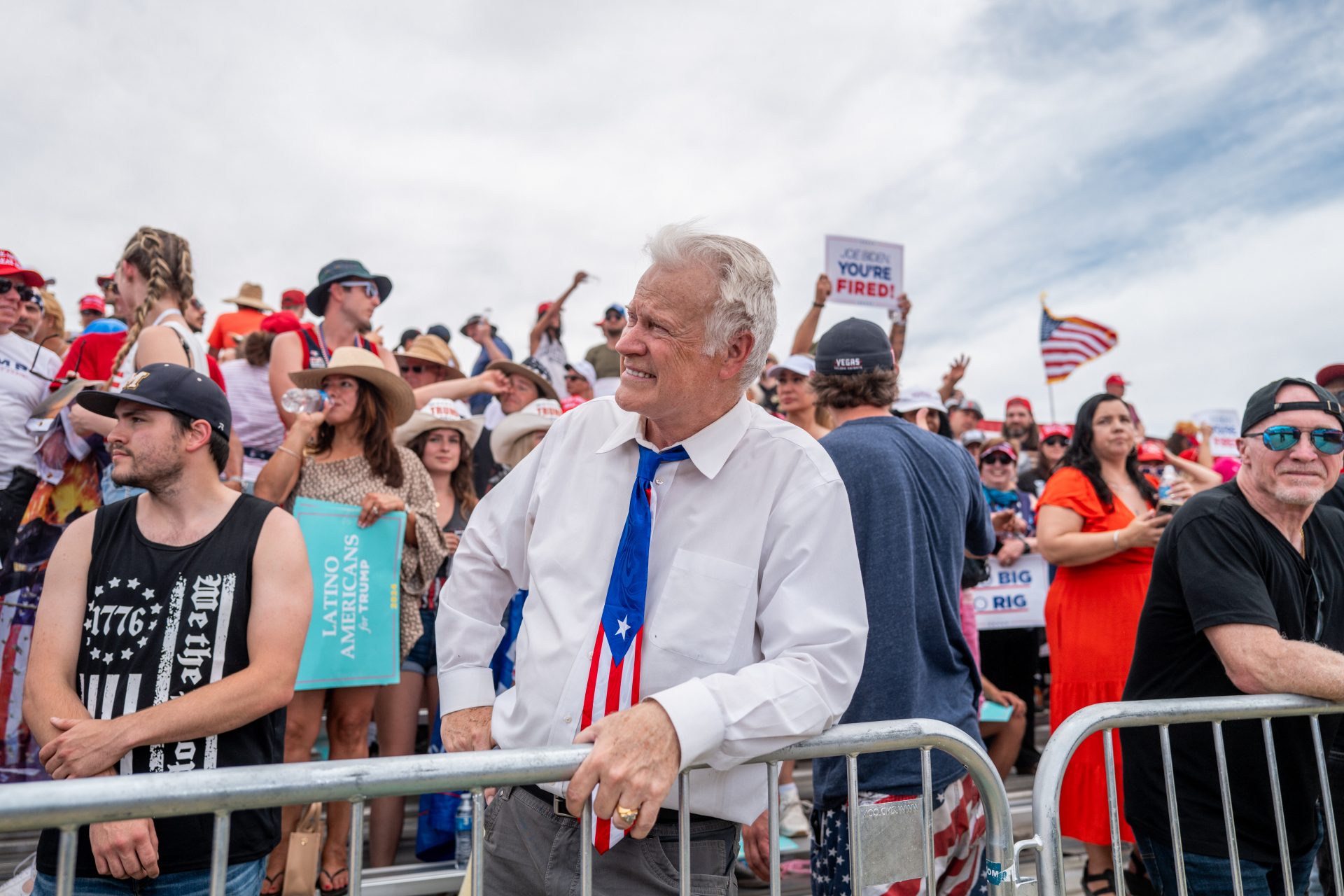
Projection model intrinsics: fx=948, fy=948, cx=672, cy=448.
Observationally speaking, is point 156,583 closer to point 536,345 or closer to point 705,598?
point 705,598

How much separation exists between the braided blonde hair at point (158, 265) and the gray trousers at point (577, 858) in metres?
3.10

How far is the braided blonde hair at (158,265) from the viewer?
13.7 feet

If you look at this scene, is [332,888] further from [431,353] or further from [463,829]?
[431,353]

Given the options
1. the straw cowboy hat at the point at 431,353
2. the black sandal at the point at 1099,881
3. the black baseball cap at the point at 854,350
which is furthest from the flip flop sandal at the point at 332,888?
the straw cowboy hat at the point at 431,353

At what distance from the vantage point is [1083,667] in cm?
424

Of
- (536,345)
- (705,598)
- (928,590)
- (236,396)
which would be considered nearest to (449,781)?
(705,598)

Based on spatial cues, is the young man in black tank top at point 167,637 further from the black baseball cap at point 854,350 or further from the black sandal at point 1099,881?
the black sandal at point 1099,881

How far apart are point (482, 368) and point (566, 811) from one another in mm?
6541

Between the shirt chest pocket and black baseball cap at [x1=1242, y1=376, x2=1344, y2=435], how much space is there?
208cm

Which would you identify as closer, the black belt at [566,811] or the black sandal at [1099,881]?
the black belt at [566,811]

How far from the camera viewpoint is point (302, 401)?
4215 millimetres

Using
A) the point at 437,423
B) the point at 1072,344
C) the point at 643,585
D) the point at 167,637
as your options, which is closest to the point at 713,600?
the point at 643,585

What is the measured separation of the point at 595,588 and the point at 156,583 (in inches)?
53.8

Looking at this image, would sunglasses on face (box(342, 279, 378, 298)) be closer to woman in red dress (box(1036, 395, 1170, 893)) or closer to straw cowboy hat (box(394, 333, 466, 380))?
straw cowboy hat (box(394, 333, 466, 380))
